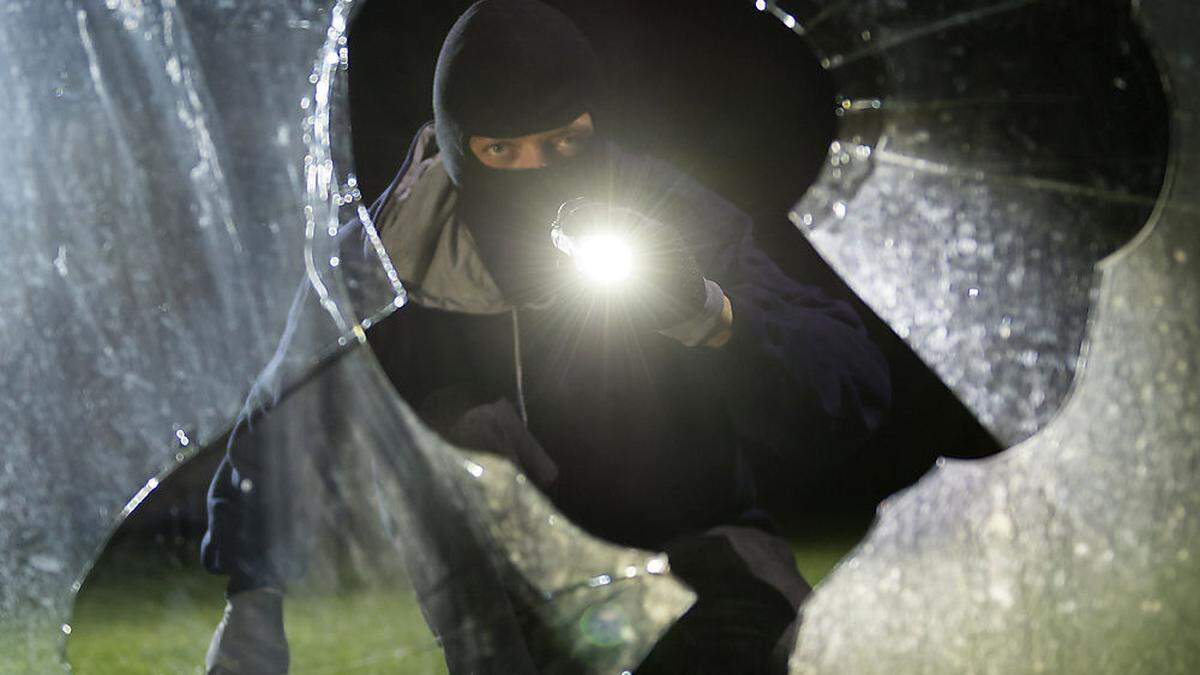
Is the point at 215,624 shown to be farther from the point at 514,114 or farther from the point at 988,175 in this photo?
the point at 988,175

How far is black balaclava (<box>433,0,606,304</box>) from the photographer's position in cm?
137

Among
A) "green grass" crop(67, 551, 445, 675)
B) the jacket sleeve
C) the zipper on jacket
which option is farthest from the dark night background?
"green grass" crop(67, 551, 445, 675)

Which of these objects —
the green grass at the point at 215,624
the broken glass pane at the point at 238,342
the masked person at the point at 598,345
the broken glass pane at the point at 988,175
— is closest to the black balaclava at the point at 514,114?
the masked person at the point at 598,345

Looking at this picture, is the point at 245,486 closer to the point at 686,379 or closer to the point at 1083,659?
the point at 686,379

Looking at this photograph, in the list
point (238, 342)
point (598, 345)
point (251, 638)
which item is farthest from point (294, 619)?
point (598, 345)

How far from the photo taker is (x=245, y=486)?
1504 millimetres

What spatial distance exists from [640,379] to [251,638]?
1.92 feet

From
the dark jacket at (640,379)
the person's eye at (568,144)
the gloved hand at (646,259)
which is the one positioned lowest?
the dark jacket at (640,379)

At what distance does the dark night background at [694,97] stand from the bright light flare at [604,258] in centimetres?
12

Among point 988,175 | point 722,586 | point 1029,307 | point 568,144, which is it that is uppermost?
point 568,144

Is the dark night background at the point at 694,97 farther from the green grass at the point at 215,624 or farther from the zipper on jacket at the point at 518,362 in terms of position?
the green grass at the point at 215,624

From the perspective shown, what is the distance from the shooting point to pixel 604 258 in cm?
140

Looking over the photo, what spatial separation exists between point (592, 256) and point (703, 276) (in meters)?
0.13

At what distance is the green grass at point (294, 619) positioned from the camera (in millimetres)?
1515
